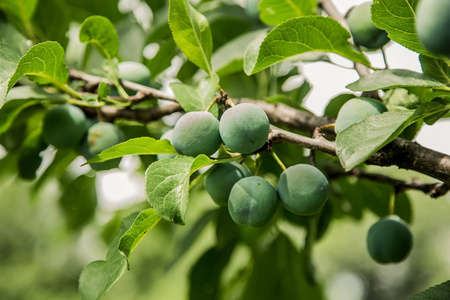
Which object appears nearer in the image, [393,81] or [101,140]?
[393,81]

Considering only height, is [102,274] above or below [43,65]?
below

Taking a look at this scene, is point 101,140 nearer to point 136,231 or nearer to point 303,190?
point 136,231

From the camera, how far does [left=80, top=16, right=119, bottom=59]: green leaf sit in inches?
31.7

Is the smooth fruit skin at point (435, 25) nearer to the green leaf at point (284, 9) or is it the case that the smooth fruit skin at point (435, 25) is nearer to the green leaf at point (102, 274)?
the green leaf at point (102, 274)

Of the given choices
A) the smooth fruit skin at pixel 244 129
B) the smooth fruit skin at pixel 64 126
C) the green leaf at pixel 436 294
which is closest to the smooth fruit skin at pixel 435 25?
the smooth fruit skin at pixel 244 129

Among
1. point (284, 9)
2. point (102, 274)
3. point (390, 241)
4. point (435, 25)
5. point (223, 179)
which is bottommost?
point (390, 241)

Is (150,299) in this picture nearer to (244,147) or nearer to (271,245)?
(271,245)

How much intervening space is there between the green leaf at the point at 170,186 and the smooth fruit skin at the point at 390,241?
20.4 inches

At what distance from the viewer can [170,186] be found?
56cm

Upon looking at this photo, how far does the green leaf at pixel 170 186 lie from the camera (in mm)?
547

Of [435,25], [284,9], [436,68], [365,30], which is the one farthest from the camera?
[284,9]

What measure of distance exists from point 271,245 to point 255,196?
2.15 feet

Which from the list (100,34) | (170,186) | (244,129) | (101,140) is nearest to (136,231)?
(170,186)

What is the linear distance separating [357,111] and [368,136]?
5.3 inches
